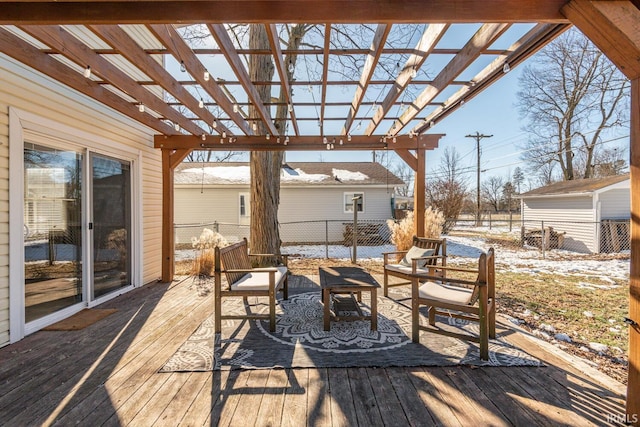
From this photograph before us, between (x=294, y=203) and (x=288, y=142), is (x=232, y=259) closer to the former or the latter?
(x=288, y=142)

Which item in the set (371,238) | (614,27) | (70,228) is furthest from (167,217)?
(371,238)

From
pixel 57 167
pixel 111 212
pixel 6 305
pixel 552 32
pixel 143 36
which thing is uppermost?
pixel 143 36

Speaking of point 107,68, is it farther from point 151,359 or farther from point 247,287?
point 151,359

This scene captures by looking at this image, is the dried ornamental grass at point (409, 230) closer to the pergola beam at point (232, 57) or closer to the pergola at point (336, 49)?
the pergola at point (336, 49)

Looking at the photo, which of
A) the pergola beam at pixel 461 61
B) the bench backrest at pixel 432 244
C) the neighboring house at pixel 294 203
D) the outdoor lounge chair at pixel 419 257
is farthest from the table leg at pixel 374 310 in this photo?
the neighboring house at pixel 294 203

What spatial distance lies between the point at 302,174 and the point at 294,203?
5.17 ft

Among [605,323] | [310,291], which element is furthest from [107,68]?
[605,323]

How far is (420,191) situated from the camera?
5340 mm

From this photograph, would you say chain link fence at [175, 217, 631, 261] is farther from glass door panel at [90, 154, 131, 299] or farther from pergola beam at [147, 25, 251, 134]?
pergola beam at [147, 25, 251, 134]

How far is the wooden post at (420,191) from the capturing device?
17.3ft

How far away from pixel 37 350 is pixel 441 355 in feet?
12.4

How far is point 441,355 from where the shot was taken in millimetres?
2568

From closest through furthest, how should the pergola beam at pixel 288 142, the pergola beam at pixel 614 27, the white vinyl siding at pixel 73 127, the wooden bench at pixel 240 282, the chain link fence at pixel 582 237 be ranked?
1. the pergola beam at pixel 614 27
2. the white vinyl siding at pixel 73 127
3. the wooden bench at pixel 240 282
4. the pergola beam at pixel 288 142
5. the chain link fence at pixel 582 237

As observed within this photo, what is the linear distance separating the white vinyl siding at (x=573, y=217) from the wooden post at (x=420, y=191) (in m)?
4.70
